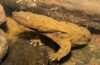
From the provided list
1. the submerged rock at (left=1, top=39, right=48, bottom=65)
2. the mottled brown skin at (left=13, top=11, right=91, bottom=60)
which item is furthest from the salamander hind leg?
the submerged rock at (left=1, top=39, right=48, bottom=65)

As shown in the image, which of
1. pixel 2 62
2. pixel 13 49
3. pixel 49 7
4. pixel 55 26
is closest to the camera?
pixel 2 62

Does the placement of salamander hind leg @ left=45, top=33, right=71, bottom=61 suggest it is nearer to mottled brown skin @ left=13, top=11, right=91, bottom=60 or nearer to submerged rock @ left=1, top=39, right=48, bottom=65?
mottled brown skin @ left=13, top=11, right=91, bottom=60

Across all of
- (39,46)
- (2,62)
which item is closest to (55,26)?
(39,46)

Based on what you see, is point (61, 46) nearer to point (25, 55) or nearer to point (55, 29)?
point (55, 29)

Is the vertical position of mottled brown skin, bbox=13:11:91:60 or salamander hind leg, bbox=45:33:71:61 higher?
mottled brown skin, bbox=13:11:91:60

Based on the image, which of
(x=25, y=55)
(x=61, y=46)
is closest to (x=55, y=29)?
(x=61, y=46)

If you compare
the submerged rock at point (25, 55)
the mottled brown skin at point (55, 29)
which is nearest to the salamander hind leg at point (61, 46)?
the mottled brown skin at point (55, 29)

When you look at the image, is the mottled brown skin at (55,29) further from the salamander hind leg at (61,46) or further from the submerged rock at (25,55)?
the submerged rock at (25,55)

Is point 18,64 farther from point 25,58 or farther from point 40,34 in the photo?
point 40,34
